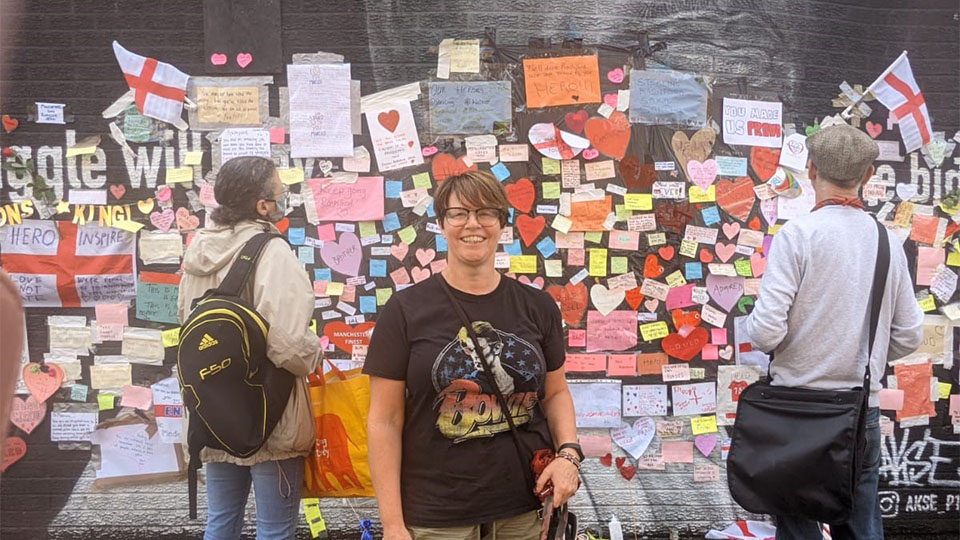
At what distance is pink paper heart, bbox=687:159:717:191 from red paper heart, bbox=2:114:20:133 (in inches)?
152

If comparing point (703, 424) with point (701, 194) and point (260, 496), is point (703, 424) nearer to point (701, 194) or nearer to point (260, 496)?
point (701, 194)

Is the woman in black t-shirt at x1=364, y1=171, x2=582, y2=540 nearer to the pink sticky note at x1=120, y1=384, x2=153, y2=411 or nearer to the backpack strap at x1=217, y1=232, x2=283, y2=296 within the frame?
the backpack strap at x1=217, y1=232, x2=283, y2=296

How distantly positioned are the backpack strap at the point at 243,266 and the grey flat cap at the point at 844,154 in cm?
225

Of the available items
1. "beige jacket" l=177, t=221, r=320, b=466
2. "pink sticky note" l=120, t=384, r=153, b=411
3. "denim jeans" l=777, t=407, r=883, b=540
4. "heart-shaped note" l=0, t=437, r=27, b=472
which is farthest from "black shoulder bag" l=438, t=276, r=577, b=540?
"heart-shaped note" l=0, t=437, r=27, b=472

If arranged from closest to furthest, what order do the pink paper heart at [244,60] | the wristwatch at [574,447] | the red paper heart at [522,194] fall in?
the wristwatch at [574,447]
the pink paper heart at [244,60]
the red paper heart at [522,194]

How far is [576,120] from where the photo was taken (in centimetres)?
443

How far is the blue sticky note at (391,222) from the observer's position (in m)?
4.40

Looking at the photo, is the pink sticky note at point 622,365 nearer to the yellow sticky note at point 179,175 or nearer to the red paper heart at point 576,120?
the red paper heart at point 576,120

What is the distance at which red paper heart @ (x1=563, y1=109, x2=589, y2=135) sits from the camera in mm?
4426

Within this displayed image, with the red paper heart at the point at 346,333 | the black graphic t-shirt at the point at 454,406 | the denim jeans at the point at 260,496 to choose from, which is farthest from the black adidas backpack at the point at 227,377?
the red paper heart at the point at 346,333

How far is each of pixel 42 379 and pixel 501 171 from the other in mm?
2888

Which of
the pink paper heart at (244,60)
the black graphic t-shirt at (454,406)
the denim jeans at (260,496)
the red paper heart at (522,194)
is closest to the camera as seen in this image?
the black graphic t-shirt at (454,406)

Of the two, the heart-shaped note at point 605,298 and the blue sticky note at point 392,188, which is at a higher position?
the blue sticky note at point 392,188

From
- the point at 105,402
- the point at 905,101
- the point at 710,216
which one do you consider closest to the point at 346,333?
the point at 105,402
